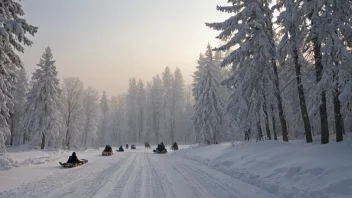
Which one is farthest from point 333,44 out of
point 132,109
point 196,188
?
point 132,109

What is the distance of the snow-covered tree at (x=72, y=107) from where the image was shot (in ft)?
175

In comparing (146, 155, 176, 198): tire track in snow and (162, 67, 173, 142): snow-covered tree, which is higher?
(162, 67, 173, 142): snow-covered tree

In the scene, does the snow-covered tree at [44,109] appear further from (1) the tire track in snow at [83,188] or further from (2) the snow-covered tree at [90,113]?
(1) the tire track in snow at [83,188]

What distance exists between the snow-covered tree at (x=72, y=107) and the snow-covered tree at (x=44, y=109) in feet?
39.2

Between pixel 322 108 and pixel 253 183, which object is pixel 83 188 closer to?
pixel 253 183

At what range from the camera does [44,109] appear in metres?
39.8

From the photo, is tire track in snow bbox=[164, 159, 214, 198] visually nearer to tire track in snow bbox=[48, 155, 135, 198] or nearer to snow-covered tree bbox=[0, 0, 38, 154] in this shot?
tire track in snow bbox=[48, 155, 135, 198]

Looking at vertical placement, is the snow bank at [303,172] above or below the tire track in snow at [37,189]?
above

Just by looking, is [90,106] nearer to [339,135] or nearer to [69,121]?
[69,121]

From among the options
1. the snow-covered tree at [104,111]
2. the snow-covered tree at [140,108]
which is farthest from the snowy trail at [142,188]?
the snow-covered tree at [104,111]

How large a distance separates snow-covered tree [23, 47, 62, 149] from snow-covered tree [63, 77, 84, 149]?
1194cm

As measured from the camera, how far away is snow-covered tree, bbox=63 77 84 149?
53250 millimetres

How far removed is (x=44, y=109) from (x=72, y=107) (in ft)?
44.0

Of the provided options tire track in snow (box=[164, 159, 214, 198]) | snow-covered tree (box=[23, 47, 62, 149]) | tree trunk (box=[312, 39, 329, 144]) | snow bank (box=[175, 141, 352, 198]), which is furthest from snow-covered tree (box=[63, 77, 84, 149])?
tree trunk (box=[312, 39, 329, 144])
